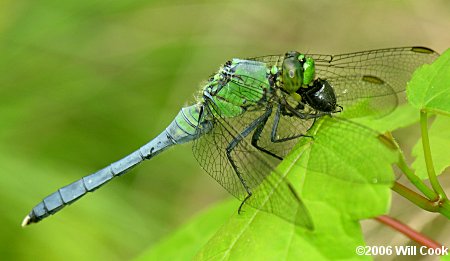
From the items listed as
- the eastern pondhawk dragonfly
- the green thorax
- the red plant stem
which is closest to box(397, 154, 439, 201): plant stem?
the red plant stem

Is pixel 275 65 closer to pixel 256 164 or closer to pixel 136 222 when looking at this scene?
pixel 256 164

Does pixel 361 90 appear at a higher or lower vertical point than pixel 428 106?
higher

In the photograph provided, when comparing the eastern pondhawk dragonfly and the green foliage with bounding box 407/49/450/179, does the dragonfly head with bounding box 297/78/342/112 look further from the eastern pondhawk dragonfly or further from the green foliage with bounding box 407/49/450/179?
the green foliage with bounding box 407/49/450/179

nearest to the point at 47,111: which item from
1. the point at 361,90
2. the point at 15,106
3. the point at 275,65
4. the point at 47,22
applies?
the point at 15,106

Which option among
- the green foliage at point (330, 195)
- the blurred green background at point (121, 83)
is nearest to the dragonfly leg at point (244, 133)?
the green foliage at point (330, 195)

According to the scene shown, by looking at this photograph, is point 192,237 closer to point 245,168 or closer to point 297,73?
point 245,168

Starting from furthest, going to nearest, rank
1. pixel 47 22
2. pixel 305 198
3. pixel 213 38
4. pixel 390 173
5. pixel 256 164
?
pixel 213 38 < pixel 47 22 < pixel 256 164 < pixel 305 198 < pixel 390 173
